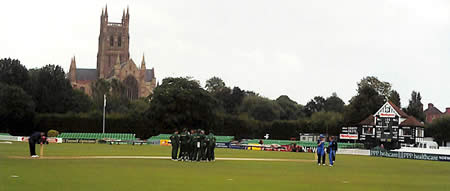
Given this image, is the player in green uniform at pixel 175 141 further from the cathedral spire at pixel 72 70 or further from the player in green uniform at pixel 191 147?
the cathedral spire at pixel 72 70

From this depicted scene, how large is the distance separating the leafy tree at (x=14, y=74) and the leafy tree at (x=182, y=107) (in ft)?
80.3

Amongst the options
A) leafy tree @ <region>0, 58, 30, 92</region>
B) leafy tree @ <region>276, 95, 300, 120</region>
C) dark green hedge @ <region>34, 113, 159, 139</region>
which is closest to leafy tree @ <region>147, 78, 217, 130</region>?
dark green hedge @ <region>34, 113, 159, 139</region>

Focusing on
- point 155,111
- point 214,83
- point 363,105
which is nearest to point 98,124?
point 155,111

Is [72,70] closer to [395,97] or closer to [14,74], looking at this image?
[14,74]

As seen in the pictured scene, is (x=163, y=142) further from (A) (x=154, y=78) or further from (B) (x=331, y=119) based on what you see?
(A) (x=154, y=78)

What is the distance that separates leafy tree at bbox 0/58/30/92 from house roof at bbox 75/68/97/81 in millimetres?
94929

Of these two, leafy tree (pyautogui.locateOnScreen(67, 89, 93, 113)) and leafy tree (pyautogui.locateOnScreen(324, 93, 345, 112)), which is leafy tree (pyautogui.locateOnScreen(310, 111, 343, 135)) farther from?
leafy tree (pyautogui.locateOnScreen(324, 93, 345, 112))

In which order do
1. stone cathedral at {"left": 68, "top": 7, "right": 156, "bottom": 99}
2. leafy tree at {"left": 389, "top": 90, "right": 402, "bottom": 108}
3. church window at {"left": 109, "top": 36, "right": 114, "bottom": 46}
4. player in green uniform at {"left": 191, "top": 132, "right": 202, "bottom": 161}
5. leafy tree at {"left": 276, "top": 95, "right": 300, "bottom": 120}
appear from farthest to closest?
1. church window at {"left": 109, "top": 36, "right": 114, "bottom": 46}
2. stone cathedral at {"left": 68, "top": 7, "right": 156, "bottom": 99}
3. leafy tree at {"left": 276, "top": 95, "right": 300, "bottom": 120}
4. leafy tree at {"left": 389, "top": 90, "right": 402, "bottom": 108}
5. player in green uniform at {"left": 191, "top": 132, "right": 202, "bottom": 161}

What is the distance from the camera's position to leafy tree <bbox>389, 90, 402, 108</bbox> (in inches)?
4053

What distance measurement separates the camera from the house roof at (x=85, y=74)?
19488 centimetres

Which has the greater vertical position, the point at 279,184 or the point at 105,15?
the point at 105,15

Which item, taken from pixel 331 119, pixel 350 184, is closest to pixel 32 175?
pixel 350 184

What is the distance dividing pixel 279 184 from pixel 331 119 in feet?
256

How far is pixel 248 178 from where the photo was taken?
22031 millimetres
